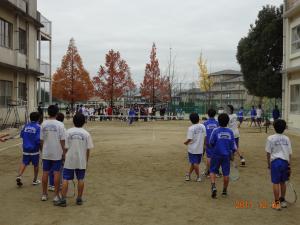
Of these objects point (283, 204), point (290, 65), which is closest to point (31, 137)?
point (283, 204)

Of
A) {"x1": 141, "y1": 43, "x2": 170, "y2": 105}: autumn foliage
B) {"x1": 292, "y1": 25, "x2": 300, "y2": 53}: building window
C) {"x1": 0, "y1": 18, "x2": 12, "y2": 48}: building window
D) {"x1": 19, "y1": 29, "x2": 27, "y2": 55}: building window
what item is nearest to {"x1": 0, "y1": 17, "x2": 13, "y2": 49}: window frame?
{"x1": 0, "y1": 18, "x2": 12, "y2": 48}: building window

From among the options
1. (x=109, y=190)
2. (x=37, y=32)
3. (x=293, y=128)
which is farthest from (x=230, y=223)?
(x=37, y=32)

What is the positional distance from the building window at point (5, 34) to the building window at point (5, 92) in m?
2.29

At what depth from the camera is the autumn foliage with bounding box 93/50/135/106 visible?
51.6 meters

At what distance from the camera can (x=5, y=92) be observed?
86.4 feet

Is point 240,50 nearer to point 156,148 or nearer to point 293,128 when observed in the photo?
A: point 293,128

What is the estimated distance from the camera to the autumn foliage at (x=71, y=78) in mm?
50000

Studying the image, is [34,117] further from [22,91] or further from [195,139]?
[22,91]

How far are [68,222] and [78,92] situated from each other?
44.3 metres

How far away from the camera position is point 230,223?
6.58m

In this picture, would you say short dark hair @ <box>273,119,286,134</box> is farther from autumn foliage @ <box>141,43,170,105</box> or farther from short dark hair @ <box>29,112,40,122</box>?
autumn foliage @ <box>141,43,170,105</box>

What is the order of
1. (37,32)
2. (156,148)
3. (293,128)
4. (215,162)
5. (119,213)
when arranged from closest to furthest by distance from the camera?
(119,213) → (215,162) → (156,148) → (293,128) → (37,32)

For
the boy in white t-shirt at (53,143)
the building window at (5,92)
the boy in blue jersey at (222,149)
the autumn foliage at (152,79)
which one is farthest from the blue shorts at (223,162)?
the autumn foliage at (152,79)

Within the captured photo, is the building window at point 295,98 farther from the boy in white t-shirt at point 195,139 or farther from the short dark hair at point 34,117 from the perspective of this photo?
the short dark hair at point 34,117
